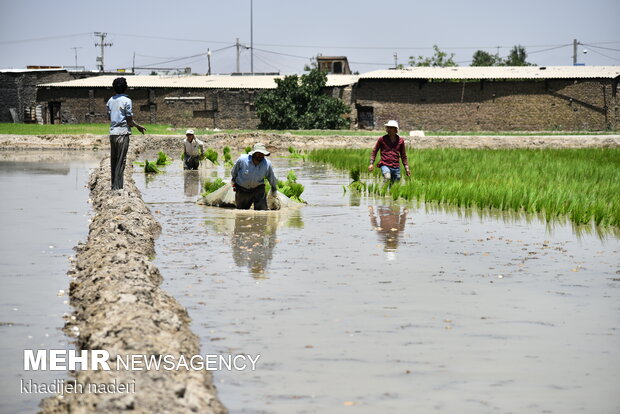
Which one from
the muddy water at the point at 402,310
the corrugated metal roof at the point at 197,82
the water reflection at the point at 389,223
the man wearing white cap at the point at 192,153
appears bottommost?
the water reflection at the point at 389,223

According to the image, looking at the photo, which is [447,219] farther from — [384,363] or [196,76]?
[196,76]

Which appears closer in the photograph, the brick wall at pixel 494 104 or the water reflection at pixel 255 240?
the water reflection at pixel 255 240

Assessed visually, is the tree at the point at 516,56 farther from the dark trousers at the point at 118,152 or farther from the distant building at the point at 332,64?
the dark trousers at the point at 118,152

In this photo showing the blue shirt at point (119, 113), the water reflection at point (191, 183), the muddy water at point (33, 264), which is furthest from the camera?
the water reflection at point (191, 183)

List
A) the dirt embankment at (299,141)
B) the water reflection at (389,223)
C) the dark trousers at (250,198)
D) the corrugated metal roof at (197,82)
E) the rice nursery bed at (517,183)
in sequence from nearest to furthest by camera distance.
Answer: the water reflection at (389,223)
the dark trousers at (250,198)
the rice nursery bed at (517,183)
the dirt embankment at (299,141)
the corrugated metal roof at (197,82)

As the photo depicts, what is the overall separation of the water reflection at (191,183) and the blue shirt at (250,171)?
337cm

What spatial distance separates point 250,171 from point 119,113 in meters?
1.72

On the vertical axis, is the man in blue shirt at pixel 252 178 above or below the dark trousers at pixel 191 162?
above

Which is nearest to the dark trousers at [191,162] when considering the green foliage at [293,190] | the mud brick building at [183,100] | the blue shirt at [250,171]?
the green foliage at [293,190]

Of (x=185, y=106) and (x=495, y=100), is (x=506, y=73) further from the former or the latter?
(x=185, y=106)

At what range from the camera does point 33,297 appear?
680cm

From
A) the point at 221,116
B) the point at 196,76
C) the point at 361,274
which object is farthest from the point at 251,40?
the point at 361,274

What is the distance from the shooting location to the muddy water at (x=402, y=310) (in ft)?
15.2

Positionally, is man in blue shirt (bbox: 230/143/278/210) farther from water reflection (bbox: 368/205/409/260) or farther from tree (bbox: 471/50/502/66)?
tree (bbox: 471/50/502/66)
